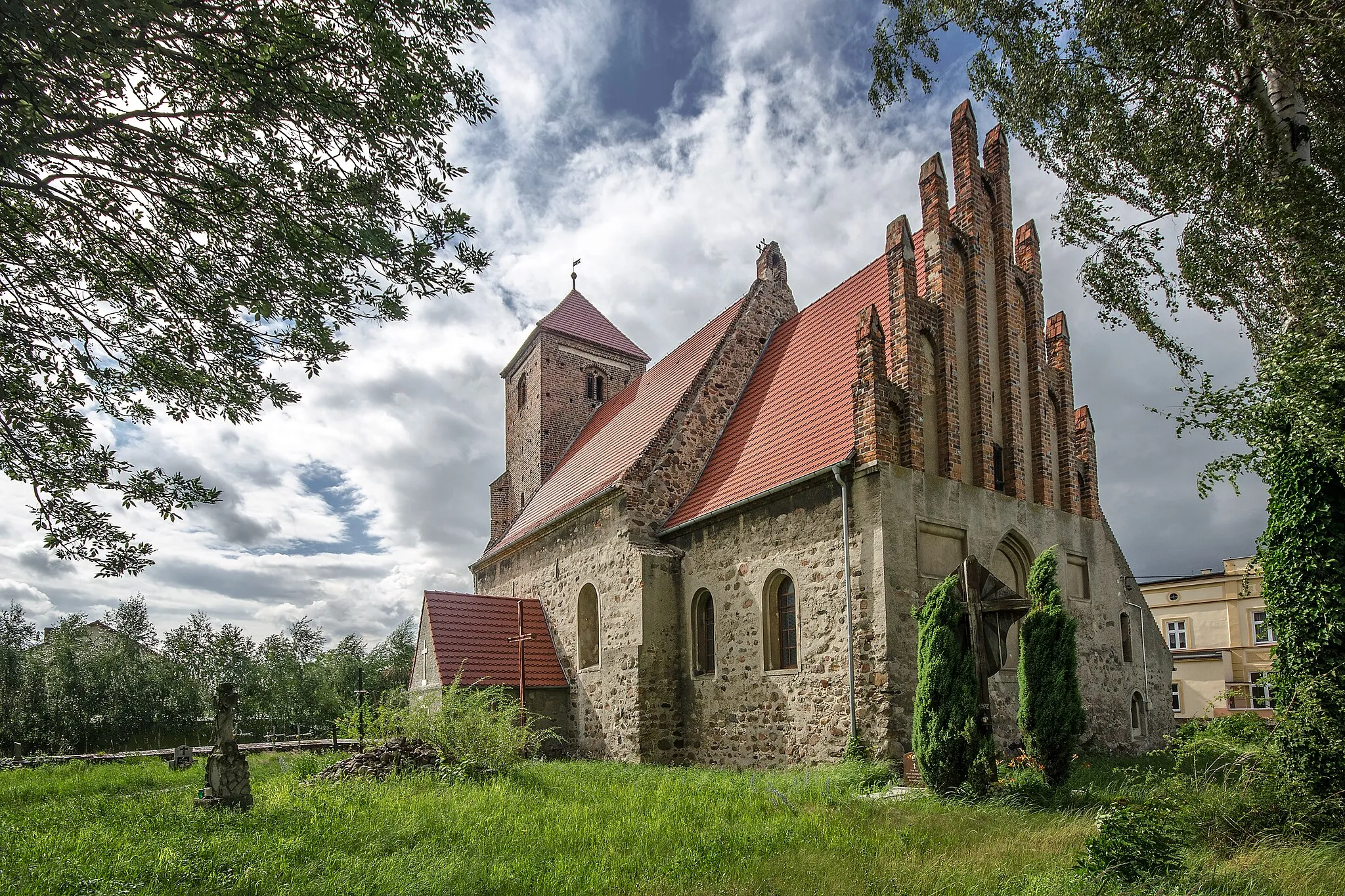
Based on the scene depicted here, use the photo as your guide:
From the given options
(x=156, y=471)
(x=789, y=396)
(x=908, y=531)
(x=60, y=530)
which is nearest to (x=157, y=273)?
(x=156, y=471)

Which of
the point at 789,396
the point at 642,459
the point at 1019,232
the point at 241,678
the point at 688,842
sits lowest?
the point at 241,678

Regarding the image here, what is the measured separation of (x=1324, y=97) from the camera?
39.5ft

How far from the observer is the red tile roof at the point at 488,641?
18.1 m

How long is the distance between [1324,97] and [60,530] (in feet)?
56.3

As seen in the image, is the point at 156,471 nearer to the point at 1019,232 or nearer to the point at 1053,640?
the point at 1053,640

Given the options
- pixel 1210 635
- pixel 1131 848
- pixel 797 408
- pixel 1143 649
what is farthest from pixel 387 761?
pixel 1210 635

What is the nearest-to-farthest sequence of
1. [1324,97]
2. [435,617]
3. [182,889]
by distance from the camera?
[182,889]
[1324,97]
[435,617]

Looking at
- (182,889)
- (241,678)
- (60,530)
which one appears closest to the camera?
(182,889)

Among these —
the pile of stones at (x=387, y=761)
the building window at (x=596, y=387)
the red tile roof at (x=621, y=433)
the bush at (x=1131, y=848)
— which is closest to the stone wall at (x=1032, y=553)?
the bush at (x=1131, y=848)

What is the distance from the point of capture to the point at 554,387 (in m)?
27.6

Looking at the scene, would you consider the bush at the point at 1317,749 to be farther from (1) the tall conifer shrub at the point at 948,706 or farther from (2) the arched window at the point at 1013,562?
(2) the arched window at the point at 1013,562

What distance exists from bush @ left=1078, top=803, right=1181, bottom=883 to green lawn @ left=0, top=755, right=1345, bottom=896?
8.6 inches

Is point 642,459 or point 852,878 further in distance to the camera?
point 642,459

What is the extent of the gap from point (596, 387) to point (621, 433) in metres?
7.31
